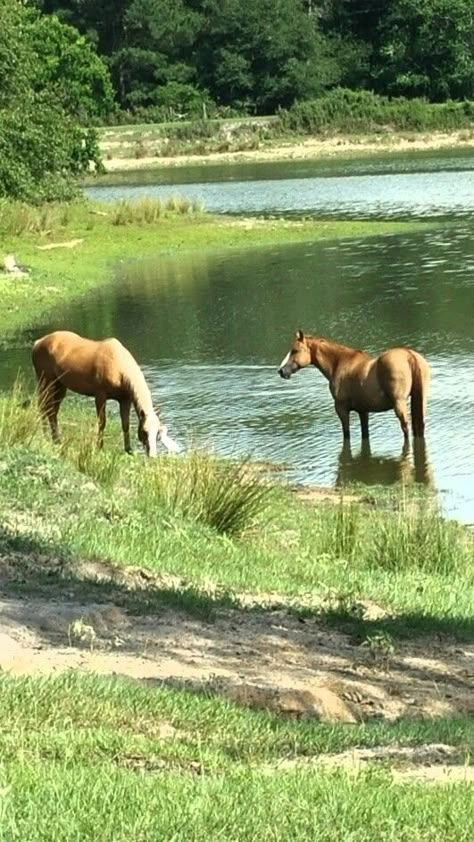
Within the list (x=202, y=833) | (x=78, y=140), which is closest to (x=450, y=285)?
(x=78, y=140)

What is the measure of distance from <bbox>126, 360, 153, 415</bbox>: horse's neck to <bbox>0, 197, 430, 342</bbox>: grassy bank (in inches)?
534

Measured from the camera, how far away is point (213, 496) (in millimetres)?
11070

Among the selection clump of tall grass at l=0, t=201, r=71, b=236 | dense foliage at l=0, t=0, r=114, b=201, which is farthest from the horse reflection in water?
clump of tall grass at l=0, t=201, r=71, b=236

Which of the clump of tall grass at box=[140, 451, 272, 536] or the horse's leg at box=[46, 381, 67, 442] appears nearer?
the clump of tall grass at box=[140, 451, 272, 536]

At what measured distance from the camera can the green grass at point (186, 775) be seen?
430cm

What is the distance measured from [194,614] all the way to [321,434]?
28.7 ft

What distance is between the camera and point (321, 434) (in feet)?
55.2

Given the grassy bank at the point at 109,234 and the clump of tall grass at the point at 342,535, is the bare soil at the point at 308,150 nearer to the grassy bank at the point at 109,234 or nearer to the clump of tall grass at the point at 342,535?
the grassy bank at the point at 109,234

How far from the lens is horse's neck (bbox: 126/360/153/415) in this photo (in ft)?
48.6

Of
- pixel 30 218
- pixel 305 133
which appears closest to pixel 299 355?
pixel 30 218

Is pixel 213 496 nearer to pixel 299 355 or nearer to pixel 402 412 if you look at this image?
pixel 402 412

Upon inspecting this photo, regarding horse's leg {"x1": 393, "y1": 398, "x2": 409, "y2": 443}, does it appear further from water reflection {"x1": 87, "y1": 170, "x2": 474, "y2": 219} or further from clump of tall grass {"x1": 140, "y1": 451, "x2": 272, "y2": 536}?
water reflection {"x1": 87, "y1": 170, "x2": 474, "y2": 219}

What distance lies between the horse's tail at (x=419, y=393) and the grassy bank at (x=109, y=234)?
1326cm

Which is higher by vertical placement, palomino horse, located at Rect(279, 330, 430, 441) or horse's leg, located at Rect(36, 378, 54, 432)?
horse's leg, located at Rect(36, 378, 54, 432)
